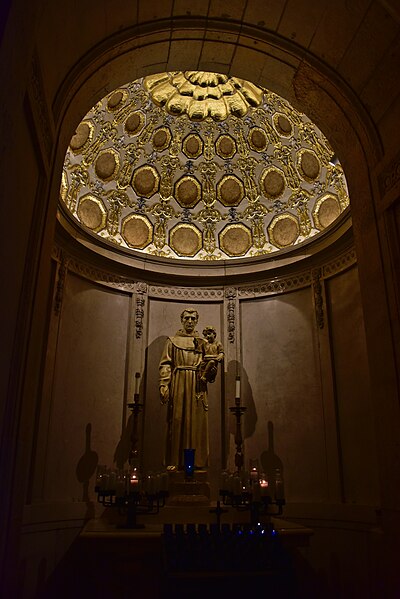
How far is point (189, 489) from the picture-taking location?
247 inches

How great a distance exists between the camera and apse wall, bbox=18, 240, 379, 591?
20.6ft

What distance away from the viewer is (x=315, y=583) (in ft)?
20.5

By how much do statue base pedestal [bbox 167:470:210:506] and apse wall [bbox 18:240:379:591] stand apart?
1.13m

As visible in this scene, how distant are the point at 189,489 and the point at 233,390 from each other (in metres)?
2.08

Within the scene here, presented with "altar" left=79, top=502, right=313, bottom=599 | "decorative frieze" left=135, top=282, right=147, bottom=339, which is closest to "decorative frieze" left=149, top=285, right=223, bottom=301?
"decorative frieze" left=135, top=282, right=147, bottom=339

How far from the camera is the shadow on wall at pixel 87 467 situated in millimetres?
6738

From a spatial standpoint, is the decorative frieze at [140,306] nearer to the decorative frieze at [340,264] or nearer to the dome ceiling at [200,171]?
the dome ceiling at [200,171]

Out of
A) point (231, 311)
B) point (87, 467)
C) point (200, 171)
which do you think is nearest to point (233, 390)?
point (231, 311)

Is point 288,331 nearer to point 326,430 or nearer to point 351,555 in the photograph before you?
point 326,430

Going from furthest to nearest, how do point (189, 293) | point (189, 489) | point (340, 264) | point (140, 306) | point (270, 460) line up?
point (189, 293) < point (140, 306) < point (270, 460) < point (340, 264) < point (189, 489)

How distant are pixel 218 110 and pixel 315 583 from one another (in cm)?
737

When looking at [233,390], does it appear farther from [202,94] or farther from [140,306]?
[202,94]

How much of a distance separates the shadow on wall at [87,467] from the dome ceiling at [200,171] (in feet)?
10.5

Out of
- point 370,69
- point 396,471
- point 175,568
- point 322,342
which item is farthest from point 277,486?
point 370,69
